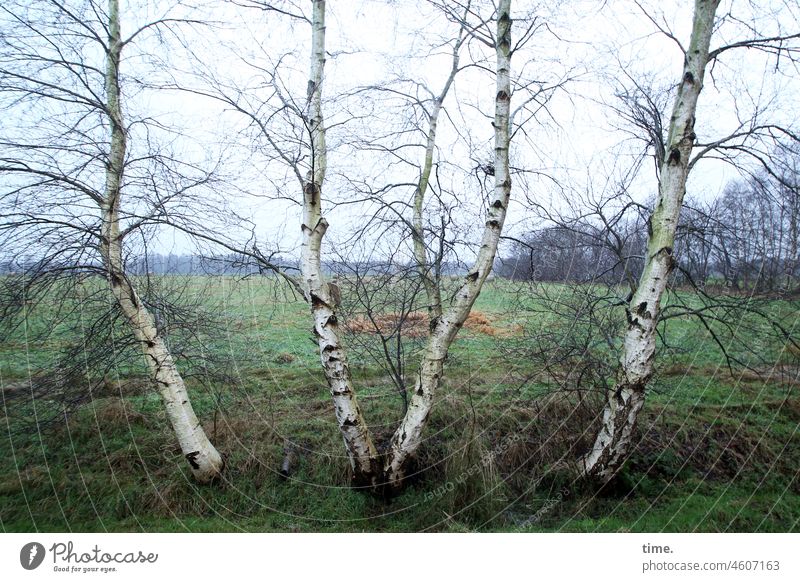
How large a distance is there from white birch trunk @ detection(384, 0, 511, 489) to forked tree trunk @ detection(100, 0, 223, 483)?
1701mm

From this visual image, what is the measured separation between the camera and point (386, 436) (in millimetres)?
4273

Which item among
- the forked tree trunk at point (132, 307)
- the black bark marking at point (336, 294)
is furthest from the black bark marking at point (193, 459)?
the black bark marking at point (336, 294)

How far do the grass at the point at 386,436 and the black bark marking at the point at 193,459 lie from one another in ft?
0.48

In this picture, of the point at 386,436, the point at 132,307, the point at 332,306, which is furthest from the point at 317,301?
the point at 386,436

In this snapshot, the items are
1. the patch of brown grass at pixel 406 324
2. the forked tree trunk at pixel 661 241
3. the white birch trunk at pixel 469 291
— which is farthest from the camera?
the patch of brown grass at pixel 406 324

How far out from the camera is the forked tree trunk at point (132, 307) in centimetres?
308

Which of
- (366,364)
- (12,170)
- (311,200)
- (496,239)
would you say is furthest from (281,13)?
(366,364)

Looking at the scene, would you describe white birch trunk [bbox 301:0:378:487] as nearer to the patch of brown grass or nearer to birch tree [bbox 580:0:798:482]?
the patch of brown grass

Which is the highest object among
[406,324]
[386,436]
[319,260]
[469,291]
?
[319,260]

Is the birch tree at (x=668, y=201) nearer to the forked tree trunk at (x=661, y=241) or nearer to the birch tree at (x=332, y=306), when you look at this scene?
the forked tree trunk at (x=661, y=241)

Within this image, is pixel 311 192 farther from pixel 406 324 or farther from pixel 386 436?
pixel 386 436

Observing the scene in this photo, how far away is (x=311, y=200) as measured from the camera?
3225mm

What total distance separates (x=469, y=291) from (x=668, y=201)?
5.33 ft

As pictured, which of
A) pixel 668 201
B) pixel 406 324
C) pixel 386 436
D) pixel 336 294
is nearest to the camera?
pixel 668 201
